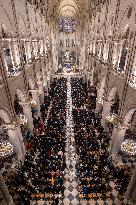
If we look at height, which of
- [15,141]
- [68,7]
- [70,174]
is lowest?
[70,174]

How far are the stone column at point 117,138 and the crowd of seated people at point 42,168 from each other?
4031mm

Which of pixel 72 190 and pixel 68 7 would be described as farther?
pixel 68 7

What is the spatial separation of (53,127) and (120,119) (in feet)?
22.7

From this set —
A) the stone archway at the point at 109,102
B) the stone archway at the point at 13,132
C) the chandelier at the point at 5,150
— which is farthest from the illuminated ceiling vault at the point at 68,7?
the chandelier at the point at 5,150

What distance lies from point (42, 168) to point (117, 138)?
5962 mm

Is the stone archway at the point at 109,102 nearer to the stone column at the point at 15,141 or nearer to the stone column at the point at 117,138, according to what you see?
the stone column at the point at 117,138

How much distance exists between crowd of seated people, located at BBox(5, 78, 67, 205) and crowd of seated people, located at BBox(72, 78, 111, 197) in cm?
146

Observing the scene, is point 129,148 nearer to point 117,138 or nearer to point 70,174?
point 117,138

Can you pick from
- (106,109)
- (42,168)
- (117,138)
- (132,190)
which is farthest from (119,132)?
(42,168)

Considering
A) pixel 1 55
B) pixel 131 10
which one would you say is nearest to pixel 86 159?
pixel 1 55

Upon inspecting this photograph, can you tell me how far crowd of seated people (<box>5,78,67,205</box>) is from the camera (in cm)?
1222

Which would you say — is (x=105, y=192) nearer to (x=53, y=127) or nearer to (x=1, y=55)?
(x=53, y=127)

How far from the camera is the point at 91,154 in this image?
14.7m

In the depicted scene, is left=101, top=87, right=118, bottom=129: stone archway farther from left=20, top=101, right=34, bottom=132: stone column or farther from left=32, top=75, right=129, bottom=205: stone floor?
left=20, top=101, right=34, bottom=132: stone column
